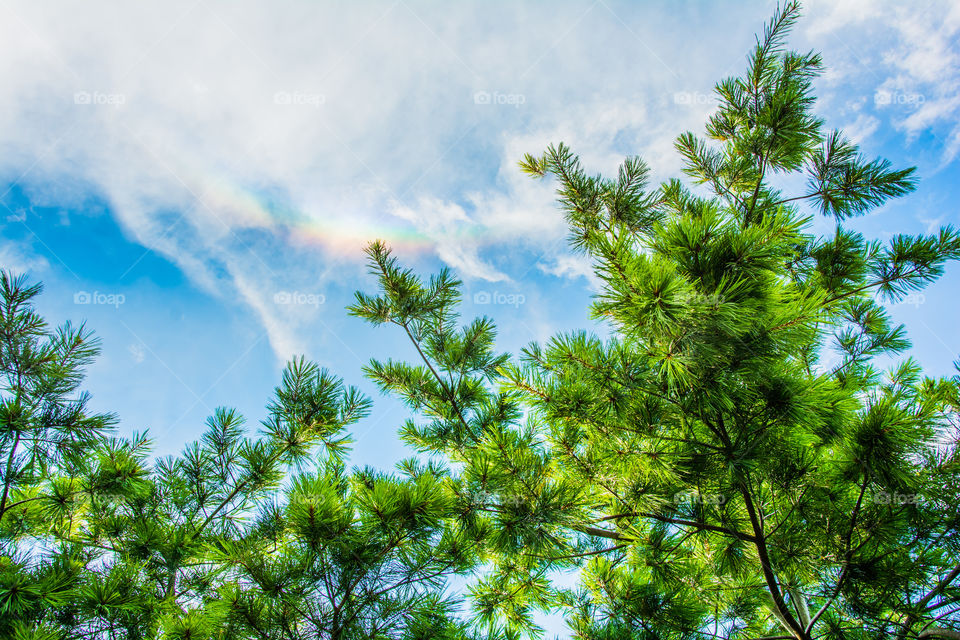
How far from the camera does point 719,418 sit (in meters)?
2.22

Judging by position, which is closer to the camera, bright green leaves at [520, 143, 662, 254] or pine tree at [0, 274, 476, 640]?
pine tree at [0, 274, 476, 640]

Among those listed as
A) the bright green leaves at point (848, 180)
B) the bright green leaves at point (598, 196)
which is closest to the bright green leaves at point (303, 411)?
the bright green leaves at point (598, 196)

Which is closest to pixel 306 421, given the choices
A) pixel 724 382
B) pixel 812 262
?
pixel 724 382

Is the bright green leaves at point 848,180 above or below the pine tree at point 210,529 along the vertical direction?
above

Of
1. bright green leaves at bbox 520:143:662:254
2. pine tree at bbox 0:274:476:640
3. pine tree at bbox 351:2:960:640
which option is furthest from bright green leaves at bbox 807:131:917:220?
pine tree at bbox 0:274:476:640

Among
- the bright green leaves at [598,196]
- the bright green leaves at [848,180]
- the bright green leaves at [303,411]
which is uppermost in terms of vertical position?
the bright green leaves at [848,180]

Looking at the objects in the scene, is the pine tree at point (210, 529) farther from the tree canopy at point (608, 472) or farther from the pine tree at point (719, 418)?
the pine tree at point (719, 418)

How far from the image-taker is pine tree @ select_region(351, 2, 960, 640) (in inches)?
78.3

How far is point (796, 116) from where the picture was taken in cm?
315

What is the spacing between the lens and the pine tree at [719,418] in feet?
6.52

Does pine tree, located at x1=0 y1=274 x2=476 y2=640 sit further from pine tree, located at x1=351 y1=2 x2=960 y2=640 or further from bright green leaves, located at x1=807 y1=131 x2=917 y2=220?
bright green leaves, located at x1=807 y1=131 x2=917 y2=220

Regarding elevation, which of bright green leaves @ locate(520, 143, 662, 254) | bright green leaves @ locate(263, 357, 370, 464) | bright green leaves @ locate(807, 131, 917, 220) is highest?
bright green leaves @ locate(807, 131, 917, 220)

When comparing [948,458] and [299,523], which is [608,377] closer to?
[299,523]

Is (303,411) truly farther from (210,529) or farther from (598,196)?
(598,196)
